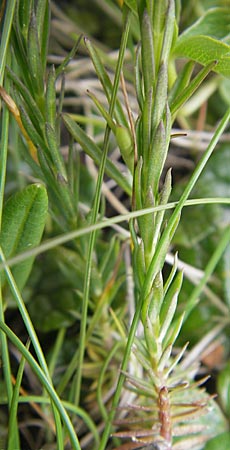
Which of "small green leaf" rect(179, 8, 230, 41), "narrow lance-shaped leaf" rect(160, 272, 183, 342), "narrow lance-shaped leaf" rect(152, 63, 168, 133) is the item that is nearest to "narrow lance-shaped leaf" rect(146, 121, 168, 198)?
"narrow lance-shaped leaf" rect(152, 63, 168, 133)

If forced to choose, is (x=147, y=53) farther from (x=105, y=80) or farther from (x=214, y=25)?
(x=214, y=25)

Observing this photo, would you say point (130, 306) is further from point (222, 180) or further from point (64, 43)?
point (64, 43)

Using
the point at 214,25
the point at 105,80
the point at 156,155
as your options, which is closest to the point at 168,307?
the point at 156,155

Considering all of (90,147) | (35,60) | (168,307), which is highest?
(35,60)

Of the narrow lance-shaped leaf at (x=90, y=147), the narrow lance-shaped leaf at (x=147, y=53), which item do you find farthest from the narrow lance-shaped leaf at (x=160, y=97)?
the narrow lance-shaped leaf at (x=90, y=147)

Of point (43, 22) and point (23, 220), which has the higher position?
point (43, 22)

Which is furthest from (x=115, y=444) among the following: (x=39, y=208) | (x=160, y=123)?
(x=160, y=123)

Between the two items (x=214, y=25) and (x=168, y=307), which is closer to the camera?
(x=168, y=307)

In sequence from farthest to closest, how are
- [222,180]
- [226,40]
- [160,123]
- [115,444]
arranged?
1. [222,180]
2. [115,444]
3. [226,40]
4. [160,123]

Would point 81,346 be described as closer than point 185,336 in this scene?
Yes

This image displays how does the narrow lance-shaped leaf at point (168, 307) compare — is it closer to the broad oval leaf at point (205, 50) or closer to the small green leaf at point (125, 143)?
the small green leaf at point (125, 143)
